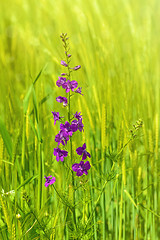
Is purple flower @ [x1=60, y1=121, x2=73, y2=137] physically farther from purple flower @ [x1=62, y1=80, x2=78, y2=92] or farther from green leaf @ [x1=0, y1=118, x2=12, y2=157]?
green leaf @ [x1=0, y1=118, x2=12, y2=157]

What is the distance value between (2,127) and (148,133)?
422 millimetres

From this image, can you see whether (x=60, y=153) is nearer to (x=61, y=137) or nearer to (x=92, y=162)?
(x=61, y=137)

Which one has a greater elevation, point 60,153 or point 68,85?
point 68,85

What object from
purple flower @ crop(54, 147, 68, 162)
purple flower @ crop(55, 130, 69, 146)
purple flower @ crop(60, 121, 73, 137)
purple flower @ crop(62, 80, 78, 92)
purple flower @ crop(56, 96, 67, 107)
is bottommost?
purple flower @ crop(54, 147, 68, 162)

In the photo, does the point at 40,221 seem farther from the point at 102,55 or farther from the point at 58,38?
the point at 102,55

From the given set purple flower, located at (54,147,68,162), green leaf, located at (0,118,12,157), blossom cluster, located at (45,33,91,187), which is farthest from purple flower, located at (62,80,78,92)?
green leaf, located at (0,118,12,157)

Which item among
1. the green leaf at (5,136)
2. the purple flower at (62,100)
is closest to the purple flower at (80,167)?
the purple flower at (62,100)

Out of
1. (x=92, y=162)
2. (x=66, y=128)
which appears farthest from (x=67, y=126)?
(x=92, y=162)

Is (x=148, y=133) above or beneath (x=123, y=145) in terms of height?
above

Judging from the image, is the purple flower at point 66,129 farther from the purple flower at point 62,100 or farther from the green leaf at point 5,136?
the green leaf at point 5,136

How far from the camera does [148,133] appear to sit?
101 cm

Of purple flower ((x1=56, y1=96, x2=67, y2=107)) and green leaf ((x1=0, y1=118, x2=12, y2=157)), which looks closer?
purple flower ((x1=56, y1=96, x2=67, y2=107))

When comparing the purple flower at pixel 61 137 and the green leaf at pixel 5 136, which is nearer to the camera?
the purple flower at pixel 61 137

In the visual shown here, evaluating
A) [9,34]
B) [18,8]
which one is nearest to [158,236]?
[9,34]
